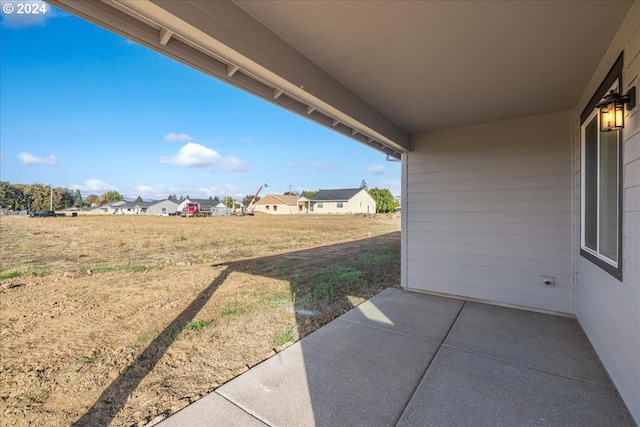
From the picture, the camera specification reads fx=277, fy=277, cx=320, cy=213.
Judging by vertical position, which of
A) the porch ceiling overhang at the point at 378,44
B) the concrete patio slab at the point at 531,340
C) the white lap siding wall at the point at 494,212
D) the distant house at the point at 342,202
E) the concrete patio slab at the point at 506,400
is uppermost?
the distant house at the point at 342,202

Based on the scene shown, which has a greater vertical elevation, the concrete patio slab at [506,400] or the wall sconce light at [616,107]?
the wall sconce light at [616,107]

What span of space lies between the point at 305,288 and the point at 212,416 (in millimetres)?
2916

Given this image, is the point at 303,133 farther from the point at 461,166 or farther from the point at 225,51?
the point at 225,51

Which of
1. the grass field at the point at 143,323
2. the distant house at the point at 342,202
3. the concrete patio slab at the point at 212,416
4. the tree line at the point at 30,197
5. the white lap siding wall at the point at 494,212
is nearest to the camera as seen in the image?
the concrete patio slab at the point at 212,416

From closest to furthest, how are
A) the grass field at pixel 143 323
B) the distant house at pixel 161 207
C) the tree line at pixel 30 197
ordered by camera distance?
1. the grass field at pixel 143 323
2. the tree line at pixel 30 197
3. the distant house at pixel 161 207

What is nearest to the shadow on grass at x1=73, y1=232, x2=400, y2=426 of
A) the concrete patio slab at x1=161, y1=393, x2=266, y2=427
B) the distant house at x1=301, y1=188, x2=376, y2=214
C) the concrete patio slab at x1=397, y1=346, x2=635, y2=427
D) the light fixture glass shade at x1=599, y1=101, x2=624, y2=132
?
the concrete patio slab at x1=161, y1=393, x2=266, y2=427

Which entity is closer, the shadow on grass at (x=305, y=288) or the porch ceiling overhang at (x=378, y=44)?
the porch ceiling overhang at (x=378, y=44)

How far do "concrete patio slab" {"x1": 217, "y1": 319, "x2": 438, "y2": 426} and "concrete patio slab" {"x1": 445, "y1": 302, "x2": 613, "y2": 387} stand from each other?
1.78 ft

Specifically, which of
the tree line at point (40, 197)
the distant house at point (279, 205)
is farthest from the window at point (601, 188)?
the distant house at point (279, 205)

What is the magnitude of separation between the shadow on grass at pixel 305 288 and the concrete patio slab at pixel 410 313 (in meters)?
0.27

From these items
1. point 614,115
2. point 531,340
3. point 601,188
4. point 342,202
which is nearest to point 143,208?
point 342,202

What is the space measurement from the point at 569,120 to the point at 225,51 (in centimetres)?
396

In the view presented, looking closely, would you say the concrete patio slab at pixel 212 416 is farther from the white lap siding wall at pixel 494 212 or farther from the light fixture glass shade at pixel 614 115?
the white lap siding wall at pixel 494 212

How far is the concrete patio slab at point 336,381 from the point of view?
1.74 meters
